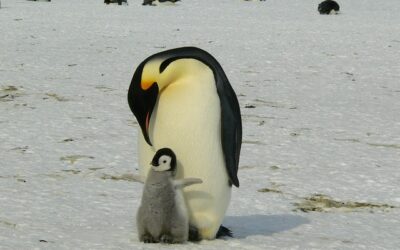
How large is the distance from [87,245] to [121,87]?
21.5 ft

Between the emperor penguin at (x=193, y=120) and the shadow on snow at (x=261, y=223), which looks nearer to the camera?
the emperor penguin at (x=193, y=120)

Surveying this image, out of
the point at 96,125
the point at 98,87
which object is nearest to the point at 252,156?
the point at 96,125

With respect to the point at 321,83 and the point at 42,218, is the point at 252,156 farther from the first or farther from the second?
the point at 321,83

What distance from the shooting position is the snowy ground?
4.91m

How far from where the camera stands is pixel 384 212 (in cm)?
548

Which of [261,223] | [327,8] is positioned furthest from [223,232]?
[327,8]

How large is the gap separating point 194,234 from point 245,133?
3.68 metres

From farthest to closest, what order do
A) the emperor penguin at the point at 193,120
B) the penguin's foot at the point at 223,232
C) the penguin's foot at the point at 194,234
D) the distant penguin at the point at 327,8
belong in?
1. the distant penguin at the point at 327,8
2. the penguin's foot at the point at 223,232
3. the penguin's foot at the point at 194,234
4. the emperor penguin at the point at 193,120

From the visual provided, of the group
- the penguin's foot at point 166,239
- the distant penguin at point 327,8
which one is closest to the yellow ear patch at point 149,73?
the penguin's foot at point 166,239

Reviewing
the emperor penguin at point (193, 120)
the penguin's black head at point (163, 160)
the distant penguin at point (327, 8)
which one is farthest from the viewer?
the distant penguin at point (327, 8)

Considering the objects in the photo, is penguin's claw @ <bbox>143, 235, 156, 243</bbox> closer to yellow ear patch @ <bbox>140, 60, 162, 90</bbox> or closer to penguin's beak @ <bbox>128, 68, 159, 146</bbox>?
penguin's beak @ <bbox>128, 68, 159, 146</bbox>

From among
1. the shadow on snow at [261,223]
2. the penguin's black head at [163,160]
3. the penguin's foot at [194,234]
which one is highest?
the penguin's black head at [163,160]

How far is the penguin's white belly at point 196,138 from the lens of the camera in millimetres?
4348

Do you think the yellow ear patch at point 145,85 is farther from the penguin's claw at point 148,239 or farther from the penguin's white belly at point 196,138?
the penguin's claw at point 148,239
